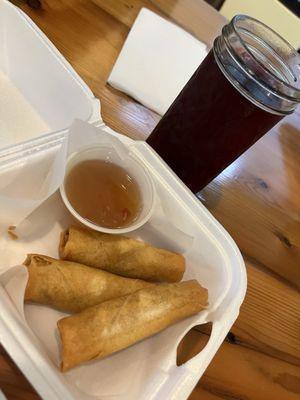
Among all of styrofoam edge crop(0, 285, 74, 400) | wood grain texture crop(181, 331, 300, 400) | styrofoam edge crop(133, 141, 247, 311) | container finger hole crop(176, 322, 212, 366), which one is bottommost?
wood grain texture crop(181, 331, 300, 400)

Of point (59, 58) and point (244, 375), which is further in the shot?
point (59, 58)

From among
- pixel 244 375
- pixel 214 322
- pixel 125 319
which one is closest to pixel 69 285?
pixel 125 319

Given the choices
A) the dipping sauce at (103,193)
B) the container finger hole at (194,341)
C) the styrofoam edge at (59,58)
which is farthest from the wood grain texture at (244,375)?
the styrofoam edge at (59,58)

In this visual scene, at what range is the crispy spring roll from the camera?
1.69ft

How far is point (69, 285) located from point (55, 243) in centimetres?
10

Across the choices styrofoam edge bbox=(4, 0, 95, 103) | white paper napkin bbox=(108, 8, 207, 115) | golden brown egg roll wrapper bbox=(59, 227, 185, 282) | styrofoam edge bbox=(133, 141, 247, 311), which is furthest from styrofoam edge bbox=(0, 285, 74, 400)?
white paper napkin bbox=(108, 8, 207, 115)

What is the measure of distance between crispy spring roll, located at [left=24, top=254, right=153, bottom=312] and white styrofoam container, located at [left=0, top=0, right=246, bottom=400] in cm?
4

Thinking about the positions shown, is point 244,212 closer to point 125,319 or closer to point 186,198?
point 186,198

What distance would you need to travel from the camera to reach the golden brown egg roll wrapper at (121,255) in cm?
57

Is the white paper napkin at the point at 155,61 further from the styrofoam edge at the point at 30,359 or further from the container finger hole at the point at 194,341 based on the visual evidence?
the styrofoam edge at the point at 30,359

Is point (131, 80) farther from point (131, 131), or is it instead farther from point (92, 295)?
point (92, 295)

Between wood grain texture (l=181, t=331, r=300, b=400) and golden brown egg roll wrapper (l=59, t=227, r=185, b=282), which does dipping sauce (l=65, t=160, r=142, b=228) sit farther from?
wood grain texture (l=181, t=331, r=300, b=400)

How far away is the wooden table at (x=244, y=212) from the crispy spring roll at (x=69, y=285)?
90mm

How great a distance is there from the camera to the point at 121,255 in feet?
1.94
